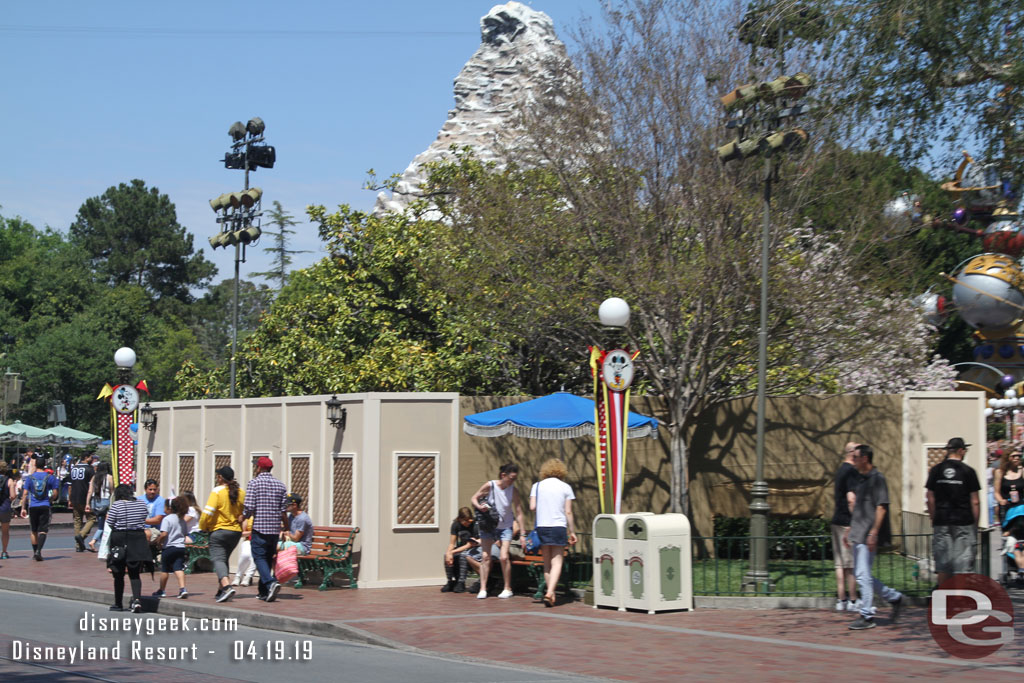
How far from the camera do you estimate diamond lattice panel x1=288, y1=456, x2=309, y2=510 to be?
18.5m

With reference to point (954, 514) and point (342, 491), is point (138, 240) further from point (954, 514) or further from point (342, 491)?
point (954, 514)

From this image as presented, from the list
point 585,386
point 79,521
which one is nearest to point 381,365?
point 585,386

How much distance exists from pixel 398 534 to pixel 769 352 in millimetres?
7023

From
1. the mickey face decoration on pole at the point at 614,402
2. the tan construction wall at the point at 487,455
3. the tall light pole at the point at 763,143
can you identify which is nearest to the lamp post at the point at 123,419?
the tan construction wall at the point at 487,455

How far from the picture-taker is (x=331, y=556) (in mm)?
16812

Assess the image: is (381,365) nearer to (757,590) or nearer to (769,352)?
(769,352)

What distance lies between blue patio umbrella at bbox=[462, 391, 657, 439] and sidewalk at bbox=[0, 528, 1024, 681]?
230 cm

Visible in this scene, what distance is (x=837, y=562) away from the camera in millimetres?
13656

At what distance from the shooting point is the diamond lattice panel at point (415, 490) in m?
17.4

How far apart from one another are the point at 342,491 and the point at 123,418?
836 cm

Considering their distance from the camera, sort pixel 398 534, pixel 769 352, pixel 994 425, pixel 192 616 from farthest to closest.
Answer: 1. pixel 994 425
2. pixel 769 352
3. pixel 398 534
4. pixel 192 616

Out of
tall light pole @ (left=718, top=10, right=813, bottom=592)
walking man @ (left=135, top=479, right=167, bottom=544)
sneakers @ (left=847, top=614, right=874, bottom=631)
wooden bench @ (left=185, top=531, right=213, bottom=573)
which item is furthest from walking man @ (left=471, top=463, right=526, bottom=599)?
wooden bench @ (left=185, top=531, right=213, bottom=573)

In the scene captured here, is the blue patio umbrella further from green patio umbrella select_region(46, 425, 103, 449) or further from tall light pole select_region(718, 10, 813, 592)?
green patio umbrella select_region(46, 425, 103, 449)

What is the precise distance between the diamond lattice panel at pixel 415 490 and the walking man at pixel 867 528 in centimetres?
686
